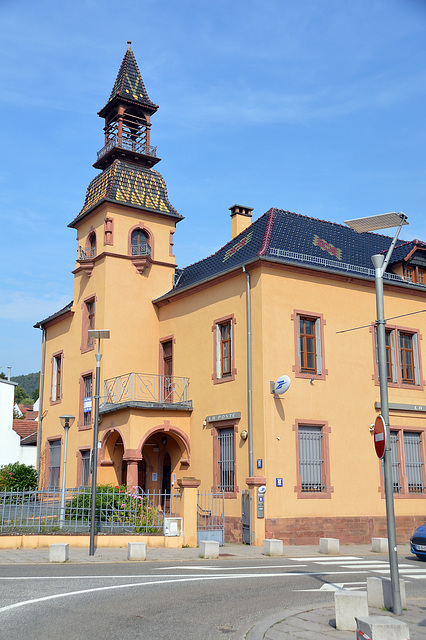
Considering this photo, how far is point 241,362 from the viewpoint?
21250mm

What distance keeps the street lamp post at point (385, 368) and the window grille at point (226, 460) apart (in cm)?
1216

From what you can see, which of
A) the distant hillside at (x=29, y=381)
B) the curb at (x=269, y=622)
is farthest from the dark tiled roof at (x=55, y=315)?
the distant hillside at (x=29, y=381)

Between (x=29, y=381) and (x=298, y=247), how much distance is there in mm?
164019

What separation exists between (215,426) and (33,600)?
1318 centimetres

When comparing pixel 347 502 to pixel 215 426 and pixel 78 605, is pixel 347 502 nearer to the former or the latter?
pixel 215 426

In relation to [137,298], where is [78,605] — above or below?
below

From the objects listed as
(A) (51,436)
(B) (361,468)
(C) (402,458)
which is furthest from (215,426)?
(A) (51,436)

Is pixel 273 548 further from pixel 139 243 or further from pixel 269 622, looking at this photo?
pixel 139 243

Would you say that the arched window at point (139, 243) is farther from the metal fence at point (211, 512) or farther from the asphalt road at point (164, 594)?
the asphalt road at point (164, 594)

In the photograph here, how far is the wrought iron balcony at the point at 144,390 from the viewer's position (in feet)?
79.6

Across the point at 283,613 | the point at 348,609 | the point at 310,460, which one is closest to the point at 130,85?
the point at 310,460

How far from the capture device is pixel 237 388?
21266 millimetres

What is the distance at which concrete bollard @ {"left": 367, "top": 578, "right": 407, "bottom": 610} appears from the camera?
866cm

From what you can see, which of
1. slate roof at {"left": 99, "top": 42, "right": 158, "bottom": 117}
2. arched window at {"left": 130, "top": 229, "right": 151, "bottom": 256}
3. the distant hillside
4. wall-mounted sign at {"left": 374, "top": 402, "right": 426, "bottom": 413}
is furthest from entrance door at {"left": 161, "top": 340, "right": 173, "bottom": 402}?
the distant hillside
